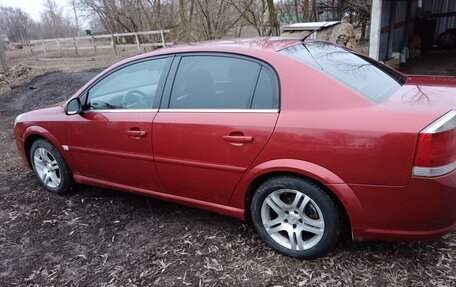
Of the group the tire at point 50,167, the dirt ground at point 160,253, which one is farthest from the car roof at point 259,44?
the tire at point 50,167

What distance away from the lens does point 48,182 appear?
4.45 meters

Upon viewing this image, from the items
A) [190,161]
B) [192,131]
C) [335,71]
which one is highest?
[335,71]

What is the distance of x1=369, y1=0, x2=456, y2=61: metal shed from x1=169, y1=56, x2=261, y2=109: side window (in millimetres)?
8520

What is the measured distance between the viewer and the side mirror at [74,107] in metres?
3.78

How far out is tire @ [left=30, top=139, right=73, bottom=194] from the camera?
421 centimetres

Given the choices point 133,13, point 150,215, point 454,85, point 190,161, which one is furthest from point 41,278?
point 133,13

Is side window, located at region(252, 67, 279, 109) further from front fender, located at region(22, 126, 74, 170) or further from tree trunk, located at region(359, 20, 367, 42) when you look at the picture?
tree trunk, located at region(359, 20, 367, 42)

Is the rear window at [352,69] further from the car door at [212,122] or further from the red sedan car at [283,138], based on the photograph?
the car door at [212,122]

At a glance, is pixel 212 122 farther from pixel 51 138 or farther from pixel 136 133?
pixel 51 138

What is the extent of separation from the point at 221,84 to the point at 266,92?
416 millimetres

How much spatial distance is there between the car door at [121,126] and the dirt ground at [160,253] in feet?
1.28

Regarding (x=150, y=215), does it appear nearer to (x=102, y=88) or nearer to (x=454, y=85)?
(x=102, y=88)

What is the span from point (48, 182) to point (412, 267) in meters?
3.82

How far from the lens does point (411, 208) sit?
2367 millimetres
